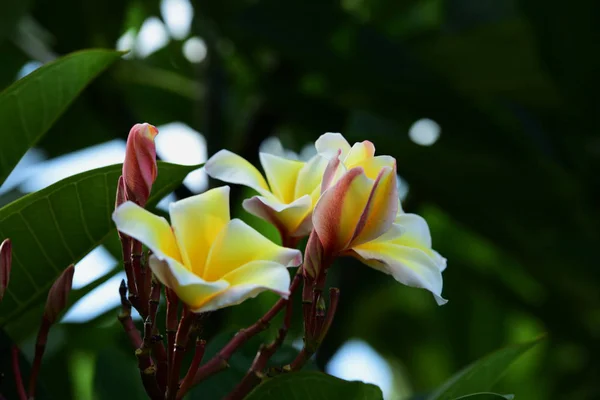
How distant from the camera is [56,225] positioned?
0.60 meters

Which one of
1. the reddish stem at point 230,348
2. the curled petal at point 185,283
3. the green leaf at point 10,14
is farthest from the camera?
the green leaf at point 10,14

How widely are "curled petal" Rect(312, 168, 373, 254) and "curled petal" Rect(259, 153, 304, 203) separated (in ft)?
0.25

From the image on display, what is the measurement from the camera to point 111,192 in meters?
0.60

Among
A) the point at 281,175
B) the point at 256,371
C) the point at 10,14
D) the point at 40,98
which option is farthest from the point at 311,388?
the point at 10,14

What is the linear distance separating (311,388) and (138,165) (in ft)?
0.56

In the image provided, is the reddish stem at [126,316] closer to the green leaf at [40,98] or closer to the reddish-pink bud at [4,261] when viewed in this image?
the reddish-pink bud at [4,261]

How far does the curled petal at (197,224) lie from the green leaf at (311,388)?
10 cm

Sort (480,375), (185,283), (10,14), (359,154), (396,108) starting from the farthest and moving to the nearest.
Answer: (396,108) < (10,14) < (480,375) < (359,154) < (185,283)

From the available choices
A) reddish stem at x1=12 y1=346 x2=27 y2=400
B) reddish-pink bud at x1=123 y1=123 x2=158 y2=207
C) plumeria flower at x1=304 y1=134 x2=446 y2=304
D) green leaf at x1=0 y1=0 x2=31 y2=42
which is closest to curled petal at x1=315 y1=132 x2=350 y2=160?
plumeria flower at x1=304 y1=134 x2=446 y2=304

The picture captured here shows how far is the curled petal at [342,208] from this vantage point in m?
0.49

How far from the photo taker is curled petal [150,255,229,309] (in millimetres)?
428

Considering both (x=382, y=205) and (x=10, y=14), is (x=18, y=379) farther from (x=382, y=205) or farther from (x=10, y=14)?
(x=10, y=14)

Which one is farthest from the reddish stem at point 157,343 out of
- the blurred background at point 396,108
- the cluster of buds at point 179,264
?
the blurred background at point 396,108

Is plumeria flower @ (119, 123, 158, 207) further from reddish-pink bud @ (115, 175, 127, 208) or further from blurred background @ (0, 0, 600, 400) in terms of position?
blurred background @ (0, 0, 600, 400)
